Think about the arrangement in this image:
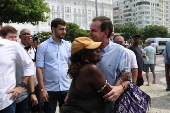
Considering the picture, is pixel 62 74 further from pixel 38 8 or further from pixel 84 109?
pixel 38 8

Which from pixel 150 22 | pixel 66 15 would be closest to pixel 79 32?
pixel 66 15

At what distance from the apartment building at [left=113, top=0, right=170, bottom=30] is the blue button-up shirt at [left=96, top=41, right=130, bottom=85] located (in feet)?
407

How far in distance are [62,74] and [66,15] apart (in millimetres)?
87026

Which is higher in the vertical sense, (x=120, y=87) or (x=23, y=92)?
(x=120, y=87)

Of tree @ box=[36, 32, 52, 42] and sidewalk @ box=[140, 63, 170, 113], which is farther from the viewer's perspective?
tree @ box=[36, 32, 52, 42]

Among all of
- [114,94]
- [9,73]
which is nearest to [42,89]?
[9,73]

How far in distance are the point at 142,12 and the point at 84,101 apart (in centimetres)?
12697

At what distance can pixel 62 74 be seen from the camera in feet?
12.0

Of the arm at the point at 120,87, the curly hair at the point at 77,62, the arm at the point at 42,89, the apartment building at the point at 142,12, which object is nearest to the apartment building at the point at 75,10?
the apartment building at the point at 142,12

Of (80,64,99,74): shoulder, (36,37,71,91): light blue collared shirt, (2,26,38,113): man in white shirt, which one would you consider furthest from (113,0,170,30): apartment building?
(80,64,99,74): shoulder

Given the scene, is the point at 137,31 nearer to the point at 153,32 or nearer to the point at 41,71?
the point at 153,32

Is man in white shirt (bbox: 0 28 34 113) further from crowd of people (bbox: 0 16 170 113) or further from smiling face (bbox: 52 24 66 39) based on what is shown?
smiling face (bbox: 52 24 66 39)

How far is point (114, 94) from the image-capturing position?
2045 millimetres

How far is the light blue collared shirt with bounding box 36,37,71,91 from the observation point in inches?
142
